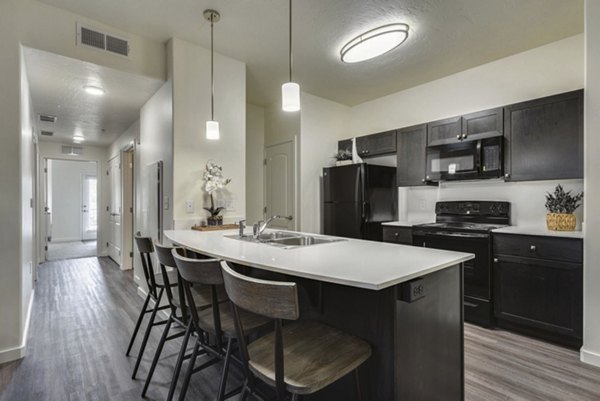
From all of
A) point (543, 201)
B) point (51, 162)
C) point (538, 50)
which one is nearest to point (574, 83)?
point (538, 50)

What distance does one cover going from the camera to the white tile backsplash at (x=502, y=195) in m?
2.95

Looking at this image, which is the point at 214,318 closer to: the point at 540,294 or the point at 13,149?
the point at 13,149

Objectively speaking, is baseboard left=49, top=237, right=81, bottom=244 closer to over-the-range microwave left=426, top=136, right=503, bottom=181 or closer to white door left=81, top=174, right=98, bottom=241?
white door left=81, top=174, right=98, bottom=241

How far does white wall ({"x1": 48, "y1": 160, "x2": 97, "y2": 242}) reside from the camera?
8453mm

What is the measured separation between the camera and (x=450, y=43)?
292 cm

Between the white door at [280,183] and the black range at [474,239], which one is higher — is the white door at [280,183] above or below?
above

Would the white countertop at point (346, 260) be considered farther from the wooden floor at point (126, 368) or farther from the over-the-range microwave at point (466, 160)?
the over-the-range microwave at point (466, 160)

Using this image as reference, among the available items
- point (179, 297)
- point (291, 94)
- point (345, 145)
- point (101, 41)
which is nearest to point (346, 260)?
point (179, 297)

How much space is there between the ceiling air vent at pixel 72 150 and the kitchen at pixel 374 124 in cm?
406

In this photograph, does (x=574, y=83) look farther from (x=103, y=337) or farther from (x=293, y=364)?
(x=103, y=337)

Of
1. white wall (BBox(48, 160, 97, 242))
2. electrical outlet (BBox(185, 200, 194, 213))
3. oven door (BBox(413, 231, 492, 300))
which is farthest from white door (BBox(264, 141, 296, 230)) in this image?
white wall (BBox(48, 160, 97, 242))

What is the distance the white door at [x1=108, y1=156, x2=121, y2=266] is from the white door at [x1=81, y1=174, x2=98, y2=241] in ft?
11.7

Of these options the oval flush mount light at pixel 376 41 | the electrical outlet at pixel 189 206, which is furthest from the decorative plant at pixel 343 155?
the electrical outlet at pixel 189 206

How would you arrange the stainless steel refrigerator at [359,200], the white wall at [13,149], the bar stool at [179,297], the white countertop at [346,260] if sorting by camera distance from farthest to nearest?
1. the stainless steel refrigerator at [359,200]
2. the white wall at [13,149]
3. the bar stool at [179,297]
4. the white countertop at [346,260]
